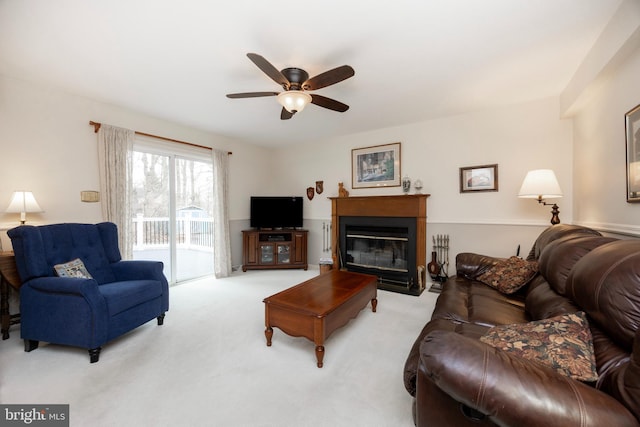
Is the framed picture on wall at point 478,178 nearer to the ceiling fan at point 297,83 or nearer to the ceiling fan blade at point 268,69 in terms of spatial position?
the ceiling fan at point 297,83

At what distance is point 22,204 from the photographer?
2465 mm

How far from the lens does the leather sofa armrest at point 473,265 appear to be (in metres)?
Answer: 2.64

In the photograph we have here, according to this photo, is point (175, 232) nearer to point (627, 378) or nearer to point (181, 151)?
point (181, 151)

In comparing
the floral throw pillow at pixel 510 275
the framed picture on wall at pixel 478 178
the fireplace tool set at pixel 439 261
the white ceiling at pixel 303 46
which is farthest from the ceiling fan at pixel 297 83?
the fireplace tool set at pixel 439 261

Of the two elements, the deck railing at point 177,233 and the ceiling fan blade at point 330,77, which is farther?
the deck railing at point 177,233

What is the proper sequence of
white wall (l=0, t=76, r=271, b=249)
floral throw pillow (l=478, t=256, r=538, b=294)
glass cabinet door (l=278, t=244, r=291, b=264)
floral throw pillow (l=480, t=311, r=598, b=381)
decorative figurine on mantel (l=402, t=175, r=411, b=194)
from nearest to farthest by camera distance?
floral throw pillow (l=480, t=311, r=598, b=381) < floral throw pillow (l=478, t=256, r=538, b=294) < white wall (l=0, t=76, r=271, b=249) < decorative figurine on mantel (l=402, t=175, r=411, b=194) < glass cabinet door (l=278, t=244, r=291, b=264)

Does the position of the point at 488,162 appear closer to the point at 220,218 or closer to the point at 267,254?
the point at 267,254

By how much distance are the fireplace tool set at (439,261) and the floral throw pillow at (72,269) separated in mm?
4144

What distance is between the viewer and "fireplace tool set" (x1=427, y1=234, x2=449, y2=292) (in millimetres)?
3818

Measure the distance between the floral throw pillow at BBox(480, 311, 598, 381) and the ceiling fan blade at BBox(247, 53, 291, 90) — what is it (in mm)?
2112

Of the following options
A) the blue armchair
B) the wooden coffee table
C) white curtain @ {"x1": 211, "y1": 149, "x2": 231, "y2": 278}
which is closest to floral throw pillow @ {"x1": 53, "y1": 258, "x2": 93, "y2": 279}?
the blue armchair

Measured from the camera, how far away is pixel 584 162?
2738 mm

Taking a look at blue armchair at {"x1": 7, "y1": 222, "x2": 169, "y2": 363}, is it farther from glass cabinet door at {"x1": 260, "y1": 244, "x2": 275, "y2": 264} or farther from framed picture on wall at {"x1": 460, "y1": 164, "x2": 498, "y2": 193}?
framed picture on wall at {"x1": 460, "y1": 164, "x2": 498, "y2": 193}

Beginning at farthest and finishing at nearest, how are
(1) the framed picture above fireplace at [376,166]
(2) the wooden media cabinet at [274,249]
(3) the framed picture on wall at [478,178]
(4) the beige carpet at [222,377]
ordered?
(2) the wooden media cabinet at [274,249], (1) the framed picture above fireplace at [376,166], (3) the framed picture on wall at [478,178], (4) the beige carpet at [222,377]
